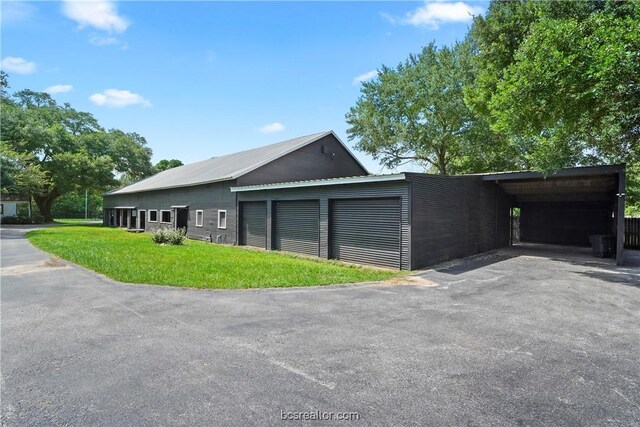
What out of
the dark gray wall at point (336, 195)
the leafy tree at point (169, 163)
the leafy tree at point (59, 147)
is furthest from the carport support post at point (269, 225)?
the leafy tree at point (169, 163)

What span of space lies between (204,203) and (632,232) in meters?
24.6

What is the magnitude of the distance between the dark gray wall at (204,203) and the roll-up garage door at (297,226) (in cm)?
348

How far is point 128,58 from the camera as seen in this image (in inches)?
441

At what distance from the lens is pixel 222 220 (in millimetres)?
18453

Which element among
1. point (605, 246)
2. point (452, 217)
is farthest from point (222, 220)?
point (605, 246)

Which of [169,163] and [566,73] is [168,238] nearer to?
[566,73]

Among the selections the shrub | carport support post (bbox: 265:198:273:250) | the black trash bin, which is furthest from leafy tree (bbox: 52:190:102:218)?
the black trash bin

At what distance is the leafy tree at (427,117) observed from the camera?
23625 millimetres

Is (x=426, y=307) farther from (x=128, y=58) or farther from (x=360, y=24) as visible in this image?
(x=128, y=58)

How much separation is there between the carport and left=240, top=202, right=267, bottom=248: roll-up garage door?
1045cm

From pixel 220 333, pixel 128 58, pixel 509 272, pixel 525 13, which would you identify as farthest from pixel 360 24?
pixel 220 333

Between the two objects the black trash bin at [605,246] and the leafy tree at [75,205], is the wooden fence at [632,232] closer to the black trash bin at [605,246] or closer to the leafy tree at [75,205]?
the black trash bin at [605,246]

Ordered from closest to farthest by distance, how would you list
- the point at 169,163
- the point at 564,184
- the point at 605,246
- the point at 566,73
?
the point at 566,73
the point at 605,246
the point at 564,184
the point at 169,163

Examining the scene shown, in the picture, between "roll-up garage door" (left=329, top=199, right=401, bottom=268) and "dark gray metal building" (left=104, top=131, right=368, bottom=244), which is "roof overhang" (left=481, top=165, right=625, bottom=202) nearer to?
"roll-up garage door" (left=329, top=199, right=401, bottom=268)
